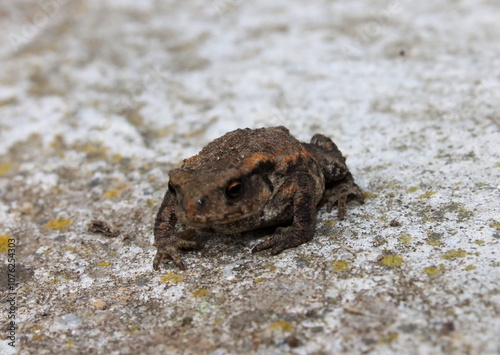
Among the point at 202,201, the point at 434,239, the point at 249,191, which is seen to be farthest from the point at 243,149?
the point at 434,239

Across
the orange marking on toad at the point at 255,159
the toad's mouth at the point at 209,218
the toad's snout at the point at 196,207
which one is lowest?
the toad's mouth at the point at 209,218

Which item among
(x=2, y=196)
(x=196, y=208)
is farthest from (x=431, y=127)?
(x=2, y=196)

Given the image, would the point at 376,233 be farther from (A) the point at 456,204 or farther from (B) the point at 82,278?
(B) the point at 82,278

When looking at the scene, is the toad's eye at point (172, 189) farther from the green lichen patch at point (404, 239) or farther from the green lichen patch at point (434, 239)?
the green lichen patch at point (434, 239)

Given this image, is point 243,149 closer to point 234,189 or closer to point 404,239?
point 234,189

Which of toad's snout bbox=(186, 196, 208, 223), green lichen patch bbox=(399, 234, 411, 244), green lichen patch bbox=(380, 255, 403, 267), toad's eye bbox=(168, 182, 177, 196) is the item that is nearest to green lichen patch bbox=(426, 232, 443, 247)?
green lichen patch bbox=(399, 234, 411, 244)

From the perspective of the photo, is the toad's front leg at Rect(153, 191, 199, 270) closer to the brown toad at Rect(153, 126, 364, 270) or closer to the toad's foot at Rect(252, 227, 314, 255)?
the brown toad at Rect(153, 126, 364, 270)

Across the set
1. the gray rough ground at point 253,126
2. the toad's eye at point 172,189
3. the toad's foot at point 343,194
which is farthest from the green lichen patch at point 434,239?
the toad's eye at point 172,189
